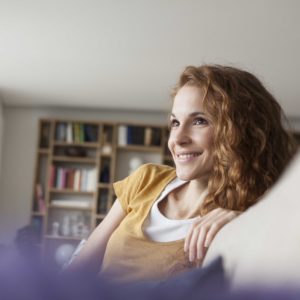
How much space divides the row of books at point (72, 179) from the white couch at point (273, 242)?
187 inches

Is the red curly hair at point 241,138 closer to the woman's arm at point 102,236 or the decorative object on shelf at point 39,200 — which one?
the woman's arm at point 102,236

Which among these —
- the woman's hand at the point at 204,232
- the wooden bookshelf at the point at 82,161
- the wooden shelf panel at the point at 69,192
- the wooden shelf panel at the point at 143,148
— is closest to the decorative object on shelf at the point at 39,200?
the wooden bookshelf at the point at 82,161

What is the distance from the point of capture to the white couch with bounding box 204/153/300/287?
160 millimetres

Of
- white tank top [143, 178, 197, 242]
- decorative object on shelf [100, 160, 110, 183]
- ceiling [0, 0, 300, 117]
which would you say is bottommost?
decorative object on shelf [100, 160, 110, 183]

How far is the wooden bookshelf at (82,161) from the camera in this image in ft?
15.9

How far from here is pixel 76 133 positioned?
4.97 metres

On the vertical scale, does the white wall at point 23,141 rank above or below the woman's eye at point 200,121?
below

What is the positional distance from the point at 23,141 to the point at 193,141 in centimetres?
462

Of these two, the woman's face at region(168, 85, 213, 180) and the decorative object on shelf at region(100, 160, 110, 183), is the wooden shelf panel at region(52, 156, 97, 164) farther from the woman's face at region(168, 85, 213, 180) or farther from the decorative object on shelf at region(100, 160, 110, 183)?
the woman's face at region(168, 85, 213, 180)

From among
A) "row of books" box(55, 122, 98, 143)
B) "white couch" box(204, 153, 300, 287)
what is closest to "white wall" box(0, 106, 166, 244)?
"row of books" box(55, 122, 98, 143)

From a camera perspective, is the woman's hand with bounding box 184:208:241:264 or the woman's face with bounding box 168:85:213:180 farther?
the woman's face with bounding box 168:85:213:180

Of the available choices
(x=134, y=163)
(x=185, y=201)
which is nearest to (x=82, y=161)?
(x=134, y=163)

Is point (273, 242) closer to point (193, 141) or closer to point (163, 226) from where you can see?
point (193, 141)

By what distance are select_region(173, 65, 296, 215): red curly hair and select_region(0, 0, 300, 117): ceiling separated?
1.60 meters
